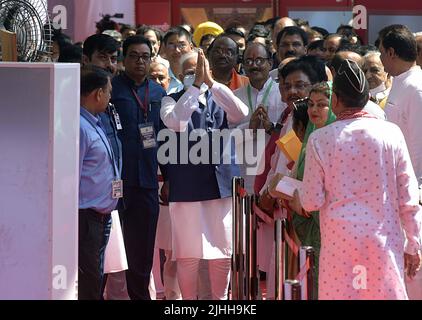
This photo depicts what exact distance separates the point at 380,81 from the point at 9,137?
11.8 feet

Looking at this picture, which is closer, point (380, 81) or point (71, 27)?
point (380, 81)

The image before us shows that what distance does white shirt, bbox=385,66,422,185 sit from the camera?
6871 mm

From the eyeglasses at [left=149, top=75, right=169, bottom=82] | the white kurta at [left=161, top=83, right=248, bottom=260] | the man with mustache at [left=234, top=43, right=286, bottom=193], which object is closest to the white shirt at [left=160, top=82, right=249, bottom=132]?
the white kurta at [left=161, top=83, right=248, bottom=260]

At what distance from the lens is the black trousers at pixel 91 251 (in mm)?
6324

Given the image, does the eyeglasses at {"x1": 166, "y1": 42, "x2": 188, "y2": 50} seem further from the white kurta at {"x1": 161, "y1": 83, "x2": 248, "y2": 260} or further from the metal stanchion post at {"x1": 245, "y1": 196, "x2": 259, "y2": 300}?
the metal stanchion post at {"x1": 245, "y1": 196, "x2": 259, "y2": 300}

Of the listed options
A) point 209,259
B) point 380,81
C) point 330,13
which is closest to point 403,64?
point 380,81

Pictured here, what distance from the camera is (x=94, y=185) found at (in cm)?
636

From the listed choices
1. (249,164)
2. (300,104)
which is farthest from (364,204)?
(249,164)

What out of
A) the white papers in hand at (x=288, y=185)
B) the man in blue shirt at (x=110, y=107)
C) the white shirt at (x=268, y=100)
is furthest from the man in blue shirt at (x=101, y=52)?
the white papers in hand at (x=288, y=185)

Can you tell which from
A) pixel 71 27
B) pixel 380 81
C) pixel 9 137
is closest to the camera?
pixel 9 137

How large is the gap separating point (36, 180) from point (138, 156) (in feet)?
6.74

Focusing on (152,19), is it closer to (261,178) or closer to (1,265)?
(261,178)

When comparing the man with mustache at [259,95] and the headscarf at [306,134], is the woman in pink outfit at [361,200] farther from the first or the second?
the man with mustache at [259,95]

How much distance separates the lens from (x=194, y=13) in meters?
14.3
